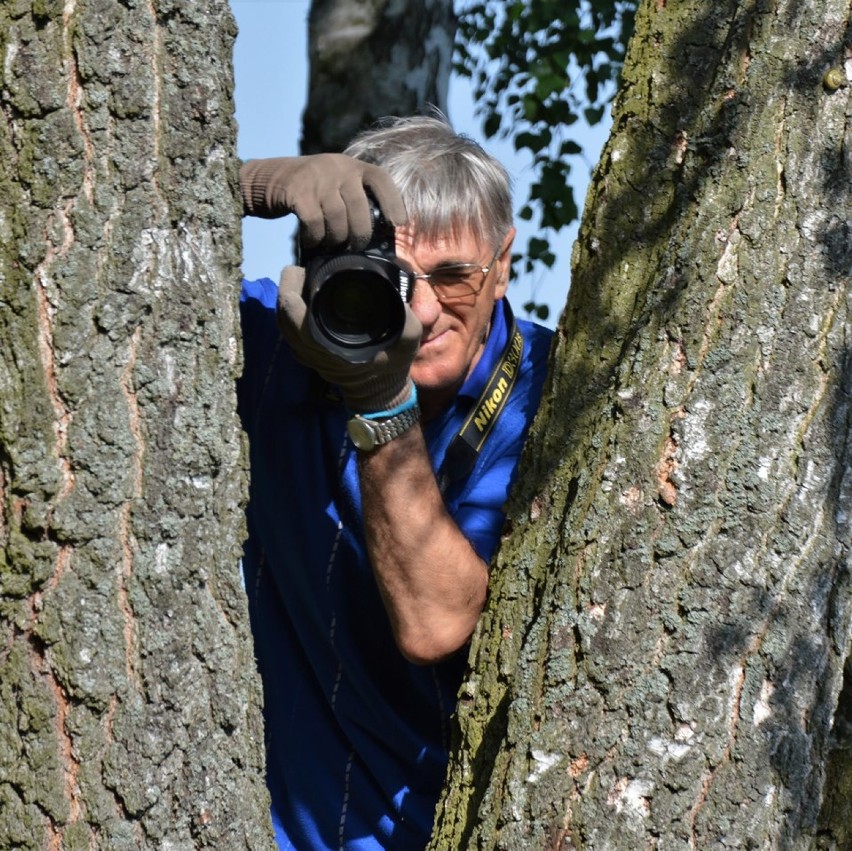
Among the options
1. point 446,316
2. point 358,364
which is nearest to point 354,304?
point 358,364

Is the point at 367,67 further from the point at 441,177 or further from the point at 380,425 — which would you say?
the point at 380,425

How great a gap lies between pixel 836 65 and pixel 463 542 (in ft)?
3.03

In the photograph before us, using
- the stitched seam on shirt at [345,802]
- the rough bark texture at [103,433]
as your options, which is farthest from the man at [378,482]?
the rough bark texture at [103,433]

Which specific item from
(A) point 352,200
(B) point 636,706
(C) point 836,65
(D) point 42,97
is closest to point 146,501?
(D) point 42,97

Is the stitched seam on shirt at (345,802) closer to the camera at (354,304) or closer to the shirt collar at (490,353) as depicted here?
the shirt collar at (490,353)

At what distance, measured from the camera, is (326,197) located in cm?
214

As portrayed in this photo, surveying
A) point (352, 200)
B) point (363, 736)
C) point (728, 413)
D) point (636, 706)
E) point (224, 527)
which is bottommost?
point (363, 736)

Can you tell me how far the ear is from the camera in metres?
2.74

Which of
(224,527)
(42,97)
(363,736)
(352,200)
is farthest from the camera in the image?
(363,736)

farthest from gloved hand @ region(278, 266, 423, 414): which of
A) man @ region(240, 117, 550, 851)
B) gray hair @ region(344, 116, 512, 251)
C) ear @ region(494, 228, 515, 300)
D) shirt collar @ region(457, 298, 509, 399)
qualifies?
ear @ region(494, 228, 515, 300)

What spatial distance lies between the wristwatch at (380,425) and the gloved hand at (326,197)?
0.27 meters

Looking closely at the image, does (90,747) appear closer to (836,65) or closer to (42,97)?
(42,97)

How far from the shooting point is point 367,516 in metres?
2.18

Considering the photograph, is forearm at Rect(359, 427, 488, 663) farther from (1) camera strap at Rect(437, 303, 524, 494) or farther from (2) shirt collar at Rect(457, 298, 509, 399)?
(2) shirt collar at Rect(457, 298, 509, 399)
